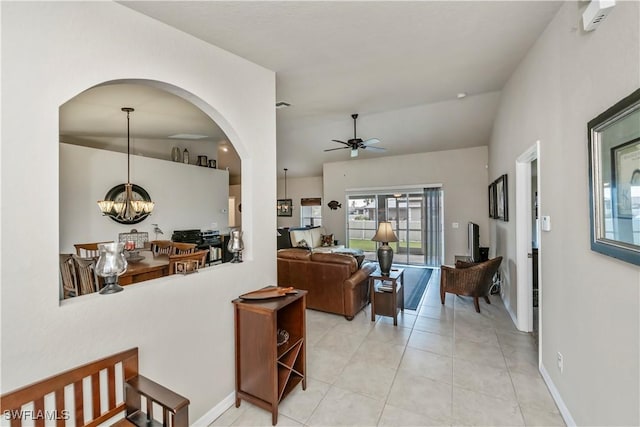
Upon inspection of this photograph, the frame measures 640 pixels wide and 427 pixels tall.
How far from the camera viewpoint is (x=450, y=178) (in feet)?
21.3

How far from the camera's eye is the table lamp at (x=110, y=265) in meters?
1.43

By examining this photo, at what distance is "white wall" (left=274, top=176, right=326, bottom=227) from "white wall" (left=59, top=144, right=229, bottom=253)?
132 inches

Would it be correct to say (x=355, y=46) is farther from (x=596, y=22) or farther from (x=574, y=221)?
(x=574, y=221)

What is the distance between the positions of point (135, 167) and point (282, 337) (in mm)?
4260

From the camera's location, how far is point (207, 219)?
592cm

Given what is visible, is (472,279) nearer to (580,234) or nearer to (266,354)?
(580,234)

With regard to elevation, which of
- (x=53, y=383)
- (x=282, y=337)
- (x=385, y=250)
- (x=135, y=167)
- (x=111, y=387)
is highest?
(x=135, y=167)

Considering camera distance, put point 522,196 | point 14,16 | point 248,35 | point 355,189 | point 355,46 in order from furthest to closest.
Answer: point 355,189 < point 522,196 < point 355,46 < point 248,35 < point 14,16

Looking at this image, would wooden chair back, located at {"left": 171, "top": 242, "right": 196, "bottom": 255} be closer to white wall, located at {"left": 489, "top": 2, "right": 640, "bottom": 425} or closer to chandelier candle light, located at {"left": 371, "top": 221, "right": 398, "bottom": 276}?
chandelier candle light, located at {"left": 371, "top": 221, "right": 398, "bottom": 276}

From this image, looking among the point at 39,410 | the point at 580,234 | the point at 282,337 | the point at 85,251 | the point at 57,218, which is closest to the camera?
the point at 39,410

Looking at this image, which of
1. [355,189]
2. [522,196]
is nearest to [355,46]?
[522,196]

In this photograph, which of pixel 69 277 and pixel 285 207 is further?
pixel 285 207

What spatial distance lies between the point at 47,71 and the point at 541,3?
3067 millimetres

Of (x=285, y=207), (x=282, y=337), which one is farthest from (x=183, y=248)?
(x=285, y=207)
